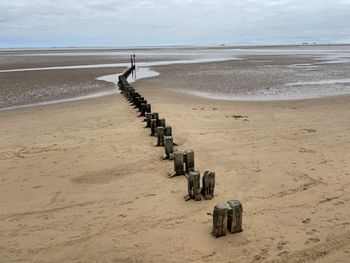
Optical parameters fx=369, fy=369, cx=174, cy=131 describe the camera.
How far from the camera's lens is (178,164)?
6.79 m

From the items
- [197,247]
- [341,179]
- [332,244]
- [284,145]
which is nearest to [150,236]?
[197,247]

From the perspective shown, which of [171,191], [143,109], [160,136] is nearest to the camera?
[171,191]

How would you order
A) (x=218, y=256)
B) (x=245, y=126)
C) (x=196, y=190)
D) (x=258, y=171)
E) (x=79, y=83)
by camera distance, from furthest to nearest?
1. (x=79, y=83)
2. (x=245, y=126)
3. (x=258, y=171)
4. (x=196, y=190)
5. (x=218, y=256)

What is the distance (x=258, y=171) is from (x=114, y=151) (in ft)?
11.1

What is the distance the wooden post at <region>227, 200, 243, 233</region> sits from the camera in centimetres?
471

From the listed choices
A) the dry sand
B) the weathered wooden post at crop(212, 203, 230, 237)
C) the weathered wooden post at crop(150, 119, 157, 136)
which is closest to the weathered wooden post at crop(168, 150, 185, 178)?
the dry sand

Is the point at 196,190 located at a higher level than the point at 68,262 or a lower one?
higher

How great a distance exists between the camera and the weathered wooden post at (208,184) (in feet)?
18.7

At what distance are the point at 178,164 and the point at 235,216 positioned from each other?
87.6 inches

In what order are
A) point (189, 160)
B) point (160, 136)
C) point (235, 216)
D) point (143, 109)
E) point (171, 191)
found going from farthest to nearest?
point (143, 109), point (160, 136), point (189, 160), point (171, 191), point (235, 216)

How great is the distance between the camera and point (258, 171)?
6.95m

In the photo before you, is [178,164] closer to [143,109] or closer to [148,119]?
[148,119]

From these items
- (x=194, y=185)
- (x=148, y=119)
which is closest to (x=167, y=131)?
(x=148, y=119)

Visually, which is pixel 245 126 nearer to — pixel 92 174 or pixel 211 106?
pixel 211 106
